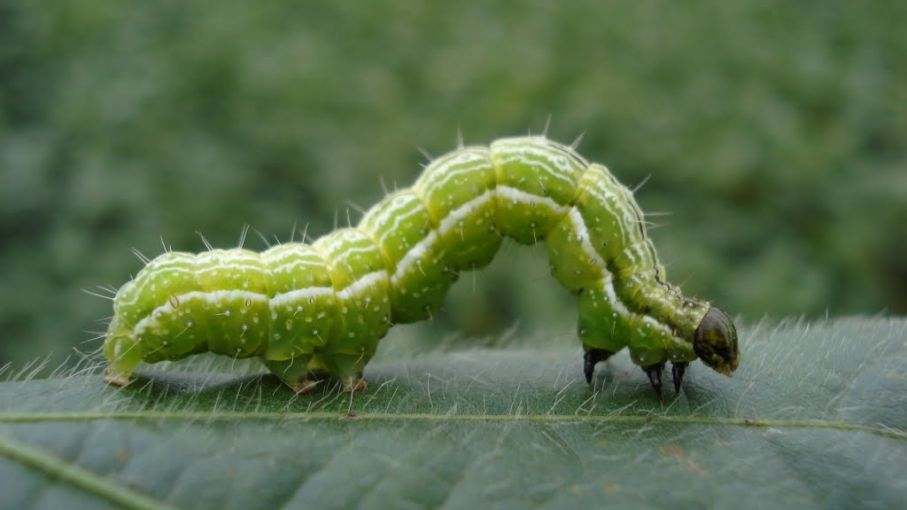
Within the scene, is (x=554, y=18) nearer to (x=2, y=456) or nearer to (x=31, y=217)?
(x=31, y=217)

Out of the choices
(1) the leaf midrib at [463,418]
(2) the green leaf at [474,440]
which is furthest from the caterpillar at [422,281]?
(1) the leaf midrib at [463,418]

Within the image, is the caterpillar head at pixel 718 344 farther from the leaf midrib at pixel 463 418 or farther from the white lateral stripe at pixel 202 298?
the white lateral stripe at pixel 202 298

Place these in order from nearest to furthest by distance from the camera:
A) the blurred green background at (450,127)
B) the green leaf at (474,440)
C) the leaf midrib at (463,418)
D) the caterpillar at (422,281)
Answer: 1. the green leaf at (474,440)
2. the leaf midrib at (463,418)
3. the caterpillar at (422,281)
4. the blurred green background at (450,127)

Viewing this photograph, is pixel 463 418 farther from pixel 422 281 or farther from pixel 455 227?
pixel 455 227

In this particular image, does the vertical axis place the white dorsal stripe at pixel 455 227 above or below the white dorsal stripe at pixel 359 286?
above

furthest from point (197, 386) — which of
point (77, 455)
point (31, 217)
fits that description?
point (31, 217)

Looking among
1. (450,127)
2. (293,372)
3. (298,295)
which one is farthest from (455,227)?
(450,127)

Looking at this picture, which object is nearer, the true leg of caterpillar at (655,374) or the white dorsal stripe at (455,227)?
the true leg of caterpillar at (655,374)
